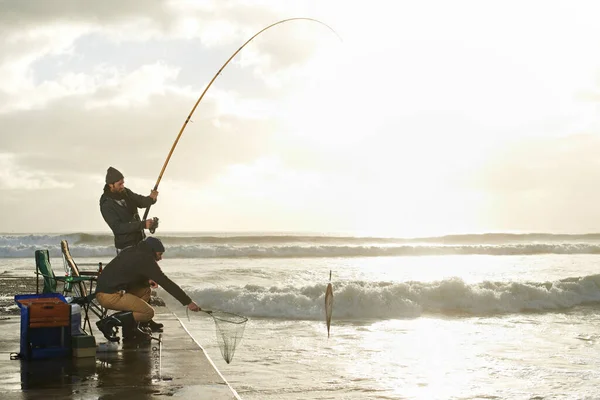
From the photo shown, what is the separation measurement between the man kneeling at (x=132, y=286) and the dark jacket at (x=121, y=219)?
267 millimetres

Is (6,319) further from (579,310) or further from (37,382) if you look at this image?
(579,310)

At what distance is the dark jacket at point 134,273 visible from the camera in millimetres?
6258

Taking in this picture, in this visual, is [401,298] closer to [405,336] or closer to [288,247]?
[405,336]

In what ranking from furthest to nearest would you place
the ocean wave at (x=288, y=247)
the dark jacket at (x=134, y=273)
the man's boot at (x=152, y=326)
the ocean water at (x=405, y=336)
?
1. the ocean wave at (x=288, y=247)
2. the ocean water at (x=405, y=336)
3. the man's boot at (x=152, y=326)
4. the dark jacket at (x=134, y=273)

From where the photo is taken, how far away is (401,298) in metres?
16.2

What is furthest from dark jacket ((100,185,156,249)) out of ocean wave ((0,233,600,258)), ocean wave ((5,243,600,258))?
ocean wave ((0,233,600,258))

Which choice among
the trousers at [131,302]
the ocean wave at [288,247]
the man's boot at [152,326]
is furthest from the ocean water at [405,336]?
the ocean wave at [288,247]

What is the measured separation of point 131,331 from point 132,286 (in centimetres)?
68

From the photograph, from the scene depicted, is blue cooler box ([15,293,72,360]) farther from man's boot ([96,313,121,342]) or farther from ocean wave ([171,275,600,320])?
ocean wave ([171,275,600,320])

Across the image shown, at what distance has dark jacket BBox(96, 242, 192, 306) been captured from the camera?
20.5 feet

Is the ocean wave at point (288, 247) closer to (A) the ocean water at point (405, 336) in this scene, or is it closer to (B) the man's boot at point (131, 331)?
(A) the ocean water at point (405, 336)

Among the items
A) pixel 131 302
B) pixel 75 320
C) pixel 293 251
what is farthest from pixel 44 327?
pixel 293 251

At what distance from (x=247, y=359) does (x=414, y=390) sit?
8.93 ft

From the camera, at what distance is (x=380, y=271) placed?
1078 inches
